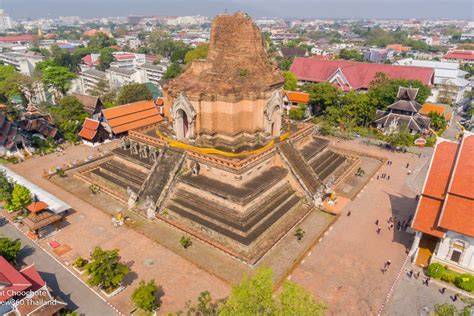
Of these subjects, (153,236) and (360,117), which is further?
(360,117)

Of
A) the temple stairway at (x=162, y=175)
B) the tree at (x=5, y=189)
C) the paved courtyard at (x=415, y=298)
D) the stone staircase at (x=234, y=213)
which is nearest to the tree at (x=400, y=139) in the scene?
the stone staircase at (x=234, y=213)

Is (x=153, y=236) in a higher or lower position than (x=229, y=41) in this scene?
lower

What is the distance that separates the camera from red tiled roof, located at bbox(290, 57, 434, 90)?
213ft

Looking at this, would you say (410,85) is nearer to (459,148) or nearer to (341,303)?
(459,148)

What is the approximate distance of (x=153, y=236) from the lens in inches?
1025

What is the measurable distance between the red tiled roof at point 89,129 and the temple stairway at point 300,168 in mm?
28434

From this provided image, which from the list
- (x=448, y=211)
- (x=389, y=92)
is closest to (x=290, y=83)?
(x=389, y=92)

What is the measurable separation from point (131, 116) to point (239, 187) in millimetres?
28787

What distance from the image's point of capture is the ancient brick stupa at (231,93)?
1158 inches

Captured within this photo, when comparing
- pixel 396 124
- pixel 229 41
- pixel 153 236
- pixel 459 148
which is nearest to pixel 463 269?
pixel 459 148

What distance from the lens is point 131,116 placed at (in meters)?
49.1

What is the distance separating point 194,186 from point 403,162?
28837 mm

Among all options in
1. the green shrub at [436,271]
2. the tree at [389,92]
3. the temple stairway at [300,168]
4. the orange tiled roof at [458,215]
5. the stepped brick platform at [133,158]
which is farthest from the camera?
the tree at [389,92]

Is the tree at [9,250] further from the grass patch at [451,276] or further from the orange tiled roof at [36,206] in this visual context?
A: the grass patch at [451,276]
